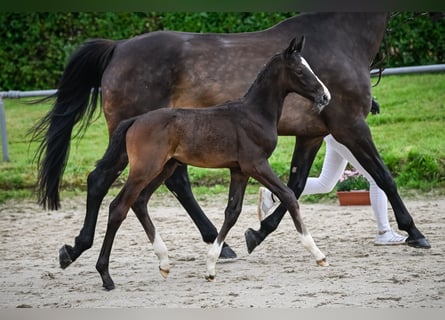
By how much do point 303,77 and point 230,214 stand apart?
2.78 ft

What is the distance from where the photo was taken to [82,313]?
16.5 feet

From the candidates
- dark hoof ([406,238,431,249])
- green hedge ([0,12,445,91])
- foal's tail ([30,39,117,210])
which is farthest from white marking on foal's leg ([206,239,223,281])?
green hedge ([0,12,445,91])

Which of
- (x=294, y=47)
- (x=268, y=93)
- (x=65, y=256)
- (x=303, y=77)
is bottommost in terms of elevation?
(x=65, y=256)

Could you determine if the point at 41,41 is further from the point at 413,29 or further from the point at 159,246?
the point at 159,246

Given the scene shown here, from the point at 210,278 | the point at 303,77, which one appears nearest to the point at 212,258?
the point at 210,278

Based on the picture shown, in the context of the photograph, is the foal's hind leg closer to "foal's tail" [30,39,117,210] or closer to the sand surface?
the sand surface

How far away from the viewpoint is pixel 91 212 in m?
5.69

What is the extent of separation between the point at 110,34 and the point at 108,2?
4.04 metres

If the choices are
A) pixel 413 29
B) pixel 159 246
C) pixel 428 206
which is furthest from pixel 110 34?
pixel 159 246

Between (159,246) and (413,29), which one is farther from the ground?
(413,29)

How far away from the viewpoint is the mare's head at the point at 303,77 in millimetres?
5359

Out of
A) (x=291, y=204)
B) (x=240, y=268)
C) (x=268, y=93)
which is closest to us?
(x=291, y=204)

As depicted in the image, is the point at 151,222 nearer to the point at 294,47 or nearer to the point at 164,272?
the point at 164,272

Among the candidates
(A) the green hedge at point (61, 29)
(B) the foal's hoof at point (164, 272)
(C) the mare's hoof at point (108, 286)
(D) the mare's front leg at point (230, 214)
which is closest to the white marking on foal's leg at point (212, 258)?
(D) the mare's front leg at point (230, 214)
